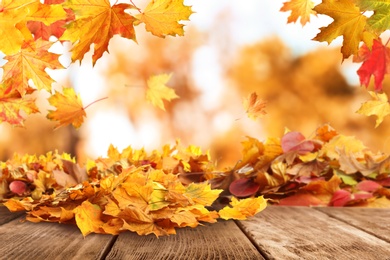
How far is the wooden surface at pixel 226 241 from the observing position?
0.82 metres

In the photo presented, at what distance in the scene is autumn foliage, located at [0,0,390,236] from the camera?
86cm

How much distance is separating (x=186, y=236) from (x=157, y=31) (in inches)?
15.1

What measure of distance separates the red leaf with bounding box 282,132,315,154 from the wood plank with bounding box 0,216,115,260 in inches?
30.6

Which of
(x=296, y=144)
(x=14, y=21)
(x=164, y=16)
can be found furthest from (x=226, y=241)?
(x=296, y=144)

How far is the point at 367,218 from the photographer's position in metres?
1.17

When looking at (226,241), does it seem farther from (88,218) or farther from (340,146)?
(340,146)

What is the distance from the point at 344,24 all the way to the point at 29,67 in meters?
0.63

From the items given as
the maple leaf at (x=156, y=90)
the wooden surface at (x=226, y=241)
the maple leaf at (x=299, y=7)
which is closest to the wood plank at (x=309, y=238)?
the wooden surface at (x=226, y=241)

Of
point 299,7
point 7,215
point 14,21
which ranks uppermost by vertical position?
point 299,7

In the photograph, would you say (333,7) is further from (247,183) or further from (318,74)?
(318,74)

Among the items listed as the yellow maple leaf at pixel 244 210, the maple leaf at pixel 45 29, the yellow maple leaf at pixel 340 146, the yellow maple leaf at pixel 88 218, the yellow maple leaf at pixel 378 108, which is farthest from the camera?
the yellow maple leaf at pixel 340 146

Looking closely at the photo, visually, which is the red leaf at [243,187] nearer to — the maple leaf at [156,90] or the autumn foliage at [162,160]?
the autumn foliage at [162,160]

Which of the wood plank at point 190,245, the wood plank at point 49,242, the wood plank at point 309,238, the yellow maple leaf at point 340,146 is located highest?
the yellow maple leaf at point 340,146

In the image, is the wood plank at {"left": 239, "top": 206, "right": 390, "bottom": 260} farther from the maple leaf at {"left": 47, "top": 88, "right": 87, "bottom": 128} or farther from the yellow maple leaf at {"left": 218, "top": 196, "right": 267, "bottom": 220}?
the maple leaf at {"left": 47, "top": 88, "right": 87, "bottom": 128}
